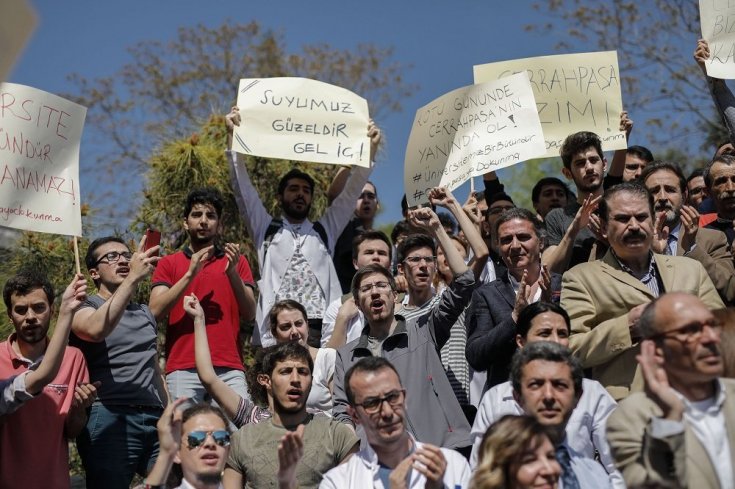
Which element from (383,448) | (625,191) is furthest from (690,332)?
(625,191)

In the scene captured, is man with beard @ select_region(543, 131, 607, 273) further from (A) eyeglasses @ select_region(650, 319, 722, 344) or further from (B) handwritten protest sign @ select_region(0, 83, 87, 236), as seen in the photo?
(B) handwritten protest sign @ select_region(0, 83, 87, 236)

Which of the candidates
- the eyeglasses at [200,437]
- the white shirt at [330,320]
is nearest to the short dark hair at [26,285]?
the eyeglasses at [200,437]

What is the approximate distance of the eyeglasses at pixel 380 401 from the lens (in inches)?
216

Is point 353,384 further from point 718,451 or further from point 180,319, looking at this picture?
point 180,319

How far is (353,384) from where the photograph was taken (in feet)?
18.6

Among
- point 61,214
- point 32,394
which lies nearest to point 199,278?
point 61,214

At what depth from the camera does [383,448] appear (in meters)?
5.48

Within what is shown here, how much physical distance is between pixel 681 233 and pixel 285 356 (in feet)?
8.67

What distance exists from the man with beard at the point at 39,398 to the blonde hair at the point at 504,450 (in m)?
3.09

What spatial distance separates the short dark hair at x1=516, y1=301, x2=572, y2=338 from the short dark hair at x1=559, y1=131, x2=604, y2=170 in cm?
199

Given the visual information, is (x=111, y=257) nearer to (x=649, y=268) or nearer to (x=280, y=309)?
(x=280, y=309)

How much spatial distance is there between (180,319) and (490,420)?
3.11 m

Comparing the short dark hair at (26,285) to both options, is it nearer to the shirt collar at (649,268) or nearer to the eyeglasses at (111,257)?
the eyeglasses at (111,257)

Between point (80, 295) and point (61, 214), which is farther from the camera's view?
point (61, 214)
